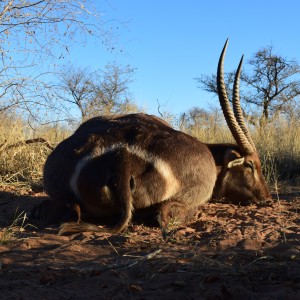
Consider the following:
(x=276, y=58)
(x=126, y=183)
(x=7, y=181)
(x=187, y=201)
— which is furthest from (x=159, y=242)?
(x=276, y=58)

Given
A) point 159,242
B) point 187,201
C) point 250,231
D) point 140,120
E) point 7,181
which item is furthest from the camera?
point 7,181

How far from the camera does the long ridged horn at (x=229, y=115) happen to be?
4.41m

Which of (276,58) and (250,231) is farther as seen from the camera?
(276,58)

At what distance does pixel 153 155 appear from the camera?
340cm

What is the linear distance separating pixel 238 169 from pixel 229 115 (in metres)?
0.55

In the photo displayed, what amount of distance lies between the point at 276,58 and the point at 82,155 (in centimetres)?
2061

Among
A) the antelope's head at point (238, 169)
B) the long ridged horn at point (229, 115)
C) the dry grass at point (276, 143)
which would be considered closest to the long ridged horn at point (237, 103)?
the antelope's head at point (238, 169)

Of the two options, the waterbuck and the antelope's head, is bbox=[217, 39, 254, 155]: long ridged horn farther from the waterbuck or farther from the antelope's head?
the waterbuck

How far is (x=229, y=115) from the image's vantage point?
4.51m

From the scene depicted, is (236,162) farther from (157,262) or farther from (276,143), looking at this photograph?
(276,143)

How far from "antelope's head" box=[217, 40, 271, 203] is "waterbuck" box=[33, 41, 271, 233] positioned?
0.71m

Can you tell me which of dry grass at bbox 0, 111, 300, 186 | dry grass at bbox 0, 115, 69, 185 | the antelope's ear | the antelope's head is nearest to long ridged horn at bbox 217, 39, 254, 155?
the antelope's head

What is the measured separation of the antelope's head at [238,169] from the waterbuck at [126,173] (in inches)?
27.9

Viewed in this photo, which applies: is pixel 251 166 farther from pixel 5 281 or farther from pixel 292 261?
pixel 5 281
